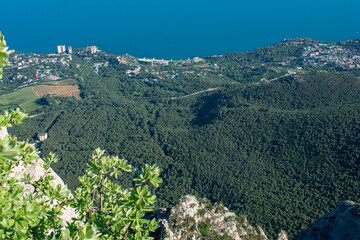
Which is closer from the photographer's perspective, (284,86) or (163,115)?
(284,86)

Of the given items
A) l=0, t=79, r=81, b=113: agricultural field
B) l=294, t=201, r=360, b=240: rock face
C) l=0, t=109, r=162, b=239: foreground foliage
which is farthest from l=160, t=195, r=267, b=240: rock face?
l=0, t=79, r=81, b=113: agricultural field

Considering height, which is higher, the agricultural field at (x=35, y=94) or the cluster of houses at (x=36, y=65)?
the cluster of houses at (x=36, y=65)

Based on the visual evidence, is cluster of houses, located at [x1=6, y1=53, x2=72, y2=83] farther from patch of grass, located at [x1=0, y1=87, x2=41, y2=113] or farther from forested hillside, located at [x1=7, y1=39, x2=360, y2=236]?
forested hillside, located at [x1=7, y1=39, x2=360, y2=236]

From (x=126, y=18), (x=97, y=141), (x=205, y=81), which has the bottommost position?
(x=97, y=141)

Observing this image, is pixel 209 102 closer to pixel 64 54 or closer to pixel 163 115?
pixel 163 115

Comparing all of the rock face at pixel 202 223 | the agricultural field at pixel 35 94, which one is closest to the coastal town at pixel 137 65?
the agricultural field at pixel 35 94

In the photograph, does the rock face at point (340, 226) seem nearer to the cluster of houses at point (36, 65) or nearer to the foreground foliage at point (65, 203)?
the foreground foliage at point (65, 203)

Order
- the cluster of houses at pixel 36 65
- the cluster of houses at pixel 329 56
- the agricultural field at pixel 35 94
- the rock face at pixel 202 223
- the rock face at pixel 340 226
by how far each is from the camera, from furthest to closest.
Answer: the cluster of houses at pixel 329 56 → the cluster of houses at pixel 36 65 → the agricultural field at pixel 35 94 → the rock face at pixel 202 223 → the rock face at pixel 340 226

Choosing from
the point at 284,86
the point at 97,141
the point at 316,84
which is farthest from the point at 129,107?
the point at 316,84
